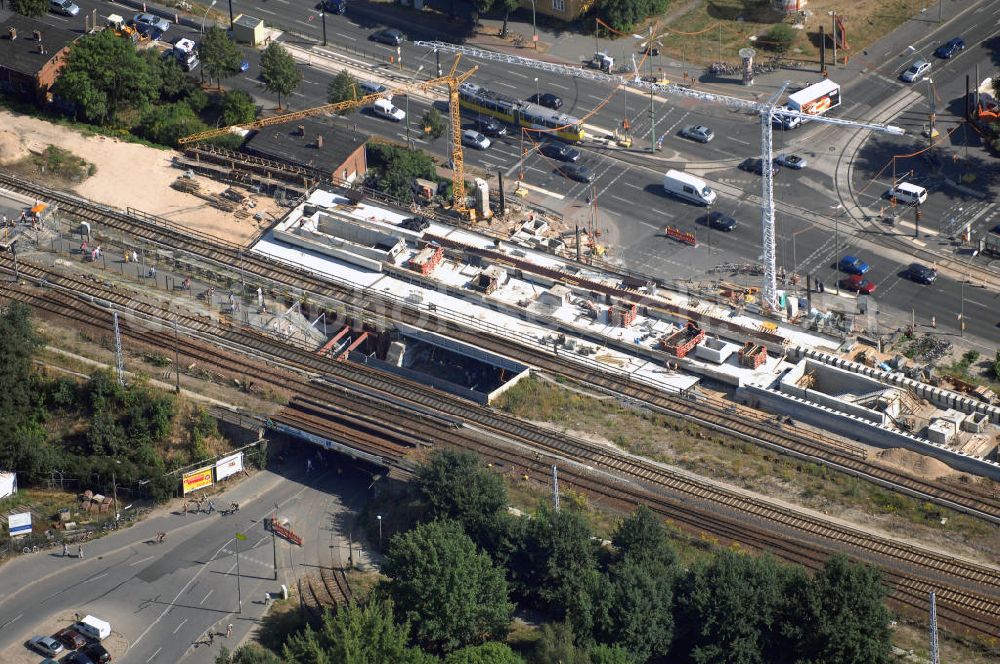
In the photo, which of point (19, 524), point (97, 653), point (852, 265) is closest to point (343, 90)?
point (852, 265)

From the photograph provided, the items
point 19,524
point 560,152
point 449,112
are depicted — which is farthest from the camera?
point 449,112

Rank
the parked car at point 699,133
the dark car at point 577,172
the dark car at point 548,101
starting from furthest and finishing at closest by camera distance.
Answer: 1. the dark car at point 548,101
2. the parked car at point 699,133
3. the dark car at point 577,172

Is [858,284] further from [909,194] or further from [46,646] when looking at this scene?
[46,646]

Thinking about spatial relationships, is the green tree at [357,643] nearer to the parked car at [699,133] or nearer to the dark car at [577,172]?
the dark car at [577,172]

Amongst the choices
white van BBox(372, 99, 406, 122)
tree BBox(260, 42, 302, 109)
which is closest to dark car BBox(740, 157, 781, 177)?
white van BBox(372, 99, 406, 122)

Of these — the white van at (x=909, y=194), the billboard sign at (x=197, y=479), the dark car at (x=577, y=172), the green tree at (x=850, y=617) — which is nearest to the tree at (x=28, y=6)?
the dark car at (x=577, y=172)

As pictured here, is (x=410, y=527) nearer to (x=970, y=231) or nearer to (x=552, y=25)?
(x=970, y=231)
